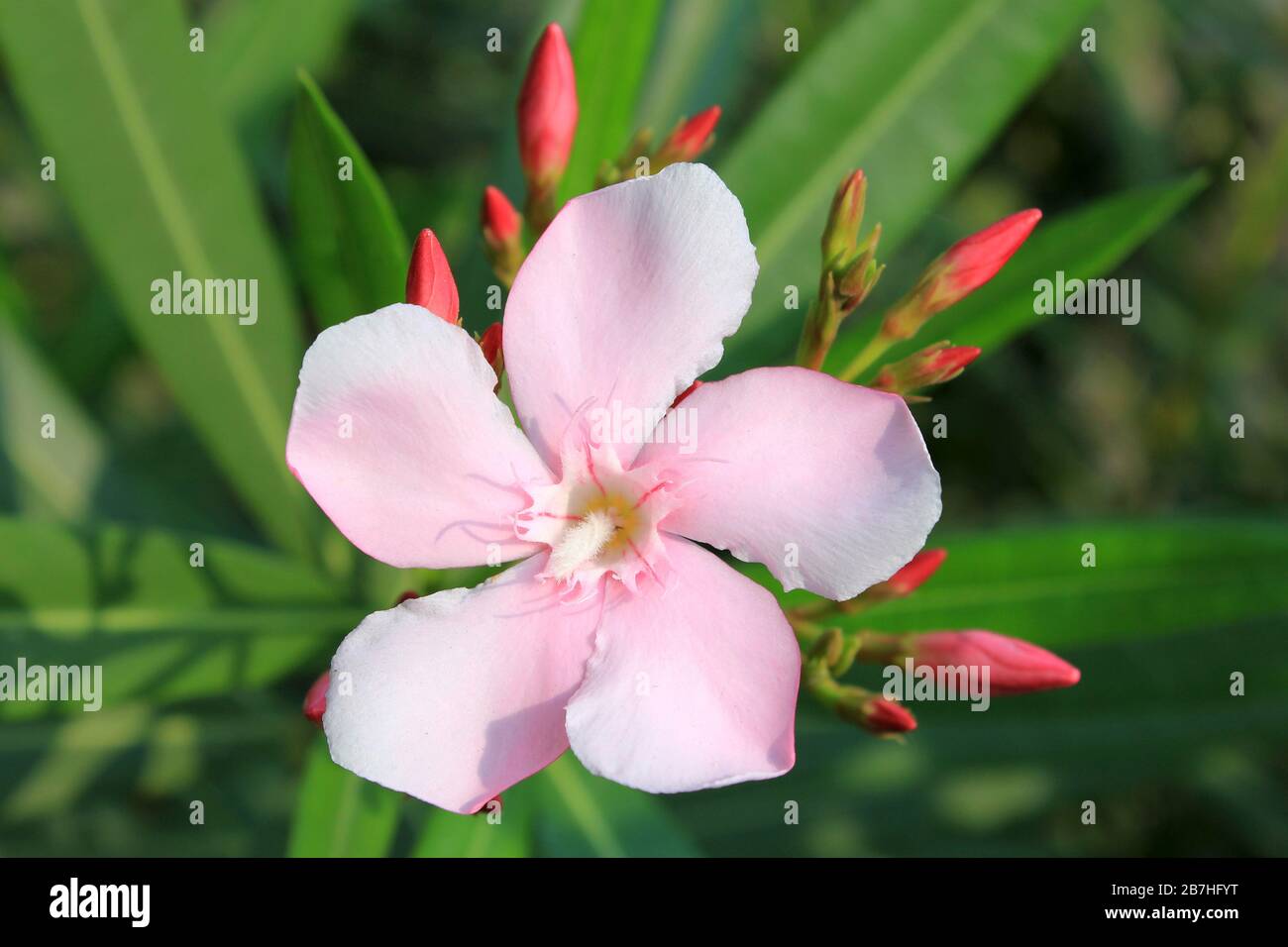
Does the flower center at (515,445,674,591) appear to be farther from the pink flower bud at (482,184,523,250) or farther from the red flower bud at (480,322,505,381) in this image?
the pink flower bud at (482,184,523,250)

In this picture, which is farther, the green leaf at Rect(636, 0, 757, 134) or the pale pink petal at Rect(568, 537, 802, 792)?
the green leaf at Rect(636, 0, 757, 134)

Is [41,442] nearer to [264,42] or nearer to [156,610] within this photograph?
[156,610]

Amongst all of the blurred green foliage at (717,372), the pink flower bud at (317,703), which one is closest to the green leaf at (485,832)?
the blurred green foliage at (717,372)

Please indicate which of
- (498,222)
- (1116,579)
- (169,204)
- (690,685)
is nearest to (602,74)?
(498,222)

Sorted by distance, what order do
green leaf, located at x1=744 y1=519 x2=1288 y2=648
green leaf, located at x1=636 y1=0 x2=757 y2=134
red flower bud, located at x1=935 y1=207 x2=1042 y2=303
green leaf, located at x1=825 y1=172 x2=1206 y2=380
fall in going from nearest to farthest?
red flower bud, located at x1=935 y1=207 x2=1042 y2=303 < green leaf, located at x1=825 y1=172 x2=1206 y2=380 < green leaf, located at x1=744 y1=519 x2=1288 y2=648 < green leaf, located at x1=636 y1=0 x2=757 y2=134

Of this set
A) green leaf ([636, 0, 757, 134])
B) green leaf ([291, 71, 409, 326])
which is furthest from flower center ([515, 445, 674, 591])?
green leaf ([636, 0, 757, 134])

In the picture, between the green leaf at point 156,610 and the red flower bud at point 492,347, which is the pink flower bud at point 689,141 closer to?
the red flower bud at point 492,347
